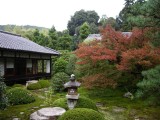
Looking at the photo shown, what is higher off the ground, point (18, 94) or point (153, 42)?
point (153, 42)

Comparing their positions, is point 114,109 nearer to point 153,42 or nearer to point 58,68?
point 153,42

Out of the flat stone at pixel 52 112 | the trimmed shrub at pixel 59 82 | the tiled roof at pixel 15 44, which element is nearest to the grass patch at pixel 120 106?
the trimmed shrub at pixel 59 82

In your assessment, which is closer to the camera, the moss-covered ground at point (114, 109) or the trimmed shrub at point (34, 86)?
the moss-covered ground at point (114, 109)

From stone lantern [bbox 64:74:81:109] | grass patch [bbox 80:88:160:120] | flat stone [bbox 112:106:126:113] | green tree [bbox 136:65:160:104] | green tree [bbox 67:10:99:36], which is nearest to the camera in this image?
green tree [bbox 136:65:160:104]

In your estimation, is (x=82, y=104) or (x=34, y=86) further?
(x=34, y=86)

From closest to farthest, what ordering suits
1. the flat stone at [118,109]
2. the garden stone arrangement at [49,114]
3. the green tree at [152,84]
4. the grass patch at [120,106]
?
the green tree at [152,84] < the garden stone arrangement at [49,114] < the grass patch at [120,106] < the flat stone at [118,109]

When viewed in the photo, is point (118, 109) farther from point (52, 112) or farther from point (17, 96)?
point (17, 96)

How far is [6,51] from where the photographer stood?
57.0 ft

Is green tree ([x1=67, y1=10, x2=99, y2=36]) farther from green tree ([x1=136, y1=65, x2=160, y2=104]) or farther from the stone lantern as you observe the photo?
green tree ([x1=136, y1=65, x2=160, y2=104])

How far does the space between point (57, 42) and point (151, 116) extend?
105ft

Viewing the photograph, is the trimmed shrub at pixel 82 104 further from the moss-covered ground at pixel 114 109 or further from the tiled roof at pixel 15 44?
the tiled roof at pixel 15 44

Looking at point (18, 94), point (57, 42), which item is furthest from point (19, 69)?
point (57, 42)

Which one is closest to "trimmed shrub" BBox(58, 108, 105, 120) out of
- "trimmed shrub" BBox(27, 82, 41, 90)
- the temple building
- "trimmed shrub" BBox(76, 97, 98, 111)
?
"trimmed shrub" BBox(76, 97, 98, 111)

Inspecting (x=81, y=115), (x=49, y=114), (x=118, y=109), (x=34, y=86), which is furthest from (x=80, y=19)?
(x=81, y=115)
